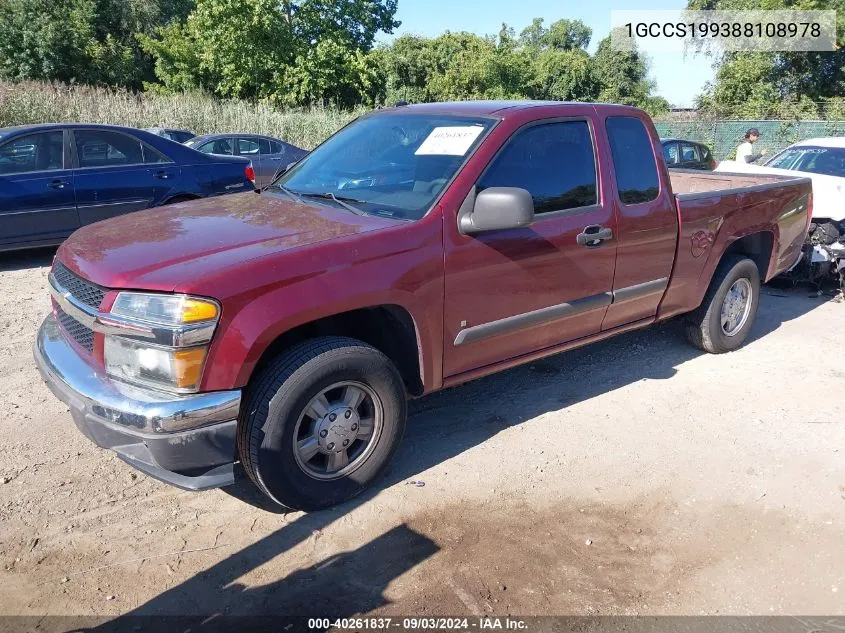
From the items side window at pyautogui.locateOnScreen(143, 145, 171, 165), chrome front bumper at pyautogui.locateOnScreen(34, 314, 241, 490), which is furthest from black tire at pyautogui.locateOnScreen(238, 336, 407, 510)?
side window at pyautogui.locateOnScreen(143, 145, 171, 165)

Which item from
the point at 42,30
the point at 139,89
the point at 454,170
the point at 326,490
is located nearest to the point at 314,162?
the point at 454,170

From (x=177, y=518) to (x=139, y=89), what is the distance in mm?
36915

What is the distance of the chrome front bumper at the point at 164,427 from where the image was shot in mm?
2816

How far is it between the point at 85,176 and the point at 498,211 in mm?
6019

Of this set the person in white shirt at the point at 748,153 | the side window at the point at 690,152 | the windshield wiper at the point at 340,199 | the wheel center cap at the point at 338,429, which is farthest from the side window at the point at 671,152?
the wheel center cap at the point at 338,429

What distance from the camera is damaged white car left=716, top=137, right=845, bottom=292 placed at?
768 centimetres

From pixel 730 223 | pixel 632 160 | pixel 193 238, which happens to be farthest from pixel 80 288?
pixel 730 223

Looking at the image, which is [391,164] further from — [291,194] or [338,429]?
[338,429]

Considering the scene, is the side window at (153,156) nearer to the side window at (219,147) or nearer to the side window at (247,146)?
the side window at (219,147)

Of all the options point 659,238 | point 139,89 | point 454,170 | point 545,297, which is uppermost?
point 139,89

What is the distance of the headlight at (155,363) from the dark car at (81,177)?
Answer: 5.32 metres

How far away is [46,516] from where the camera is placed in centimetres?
330

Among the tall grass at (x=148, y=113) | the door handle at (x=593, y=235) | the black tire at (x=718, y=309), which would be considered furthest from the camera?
the tall grass at (x=148, y=113)

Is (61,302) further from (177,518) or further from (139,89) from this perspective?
(139,89)
